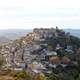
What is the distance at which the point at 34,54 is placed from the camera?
44.6m

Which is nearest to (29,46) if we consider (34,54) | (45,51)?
(34,54)

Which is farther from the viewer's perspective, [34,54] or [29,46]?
[29,46]

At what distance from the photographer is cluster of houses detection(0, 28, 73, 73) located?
3747cm

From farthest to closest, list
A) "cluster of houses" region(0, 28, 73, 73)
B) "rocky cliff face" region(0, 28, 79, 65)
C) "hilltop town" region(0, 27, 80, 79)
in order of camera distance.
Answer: "rocky cliff face" region(0, 28, 79, 65), "hilltop town" region(0, 27, 80, 79), "cluster of houses" region(0, 28, 73, 73)

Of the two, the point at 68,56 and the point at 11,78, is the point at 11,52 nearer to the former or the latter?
the point at 68,56

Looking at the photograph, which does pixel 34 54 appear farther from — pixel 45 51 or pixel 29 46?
pixel 29 46

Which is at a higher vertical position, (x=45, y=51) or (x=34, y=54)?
(x=45, y=51)

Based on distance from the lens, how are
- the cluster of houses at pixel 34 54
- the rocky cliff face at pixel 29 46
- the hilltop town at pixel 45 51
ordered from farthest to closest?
the rocky cliff face at pixel 29 46 < the hilltop town at pixel 45 51 < the cluster of houses at pixel 34 54

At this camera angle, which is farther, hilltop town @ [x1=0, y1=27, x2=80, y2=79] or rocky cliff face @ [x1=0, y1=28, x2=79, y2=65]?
rocky cliff face @ [x1=0, y1=28, x2=79, y2=65]

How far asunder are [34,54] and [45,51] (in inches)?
58.4

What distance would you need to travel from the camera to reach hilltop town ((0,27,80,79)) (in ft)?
125

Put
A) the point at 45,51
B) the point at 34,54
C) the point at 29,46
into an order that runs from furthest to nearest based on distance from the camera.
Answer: the point at 29,46 < the point at 34,54 < the point at 45,51

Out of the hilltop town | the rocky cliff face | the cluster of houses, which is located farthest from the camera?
the rocky cliff face

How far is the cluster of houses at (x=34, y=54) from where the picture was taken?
37.5 m
